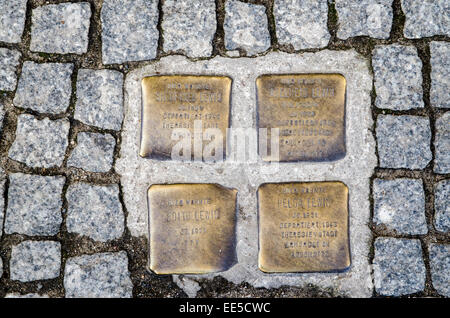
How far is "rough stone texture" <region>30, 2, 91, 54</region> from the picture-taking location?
1.62m

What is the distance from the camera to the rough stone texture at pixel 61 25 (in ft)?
5.30

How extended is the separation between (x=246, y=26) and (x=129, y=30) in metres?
0.57

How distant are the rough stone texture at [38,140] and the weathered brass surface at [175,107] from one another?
409 millimetres

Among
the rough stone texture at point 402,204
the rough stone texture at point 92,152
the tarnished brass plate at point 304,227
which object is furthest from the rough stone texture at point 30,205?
the rough stone texture at point 402,204

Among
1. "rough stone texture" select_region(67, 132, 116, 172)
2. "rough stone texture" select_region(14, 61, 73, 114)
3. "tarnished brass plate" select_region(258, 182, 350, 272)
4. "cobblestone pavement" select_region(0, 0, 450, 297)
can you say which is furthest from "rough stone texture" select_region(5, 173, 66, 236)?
"tarnished brass plate" select_region(258, 182, 350, 272)

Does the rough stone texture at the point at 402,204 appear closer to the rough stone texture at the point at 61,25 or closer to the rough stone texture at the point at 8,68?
the rough stone texture at the point at 61,25

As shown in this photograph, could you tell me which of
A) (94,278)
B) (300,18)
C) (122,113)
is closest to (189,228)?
(94,278)

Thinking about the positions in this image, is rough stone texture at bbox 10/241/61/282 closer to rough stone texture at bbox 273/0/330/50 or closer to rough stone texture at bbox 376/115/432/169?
rough stone texture at bbox 273/0/330/50

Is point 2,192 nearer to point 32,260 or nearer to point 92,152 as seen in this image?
point 32,260

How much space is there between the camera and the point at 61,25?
161 centimetres

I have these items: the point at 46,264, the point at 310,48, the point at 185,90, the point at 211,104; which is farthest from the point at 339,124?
the point at 46,264

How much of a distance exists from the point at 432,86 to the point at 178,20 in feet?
4.24

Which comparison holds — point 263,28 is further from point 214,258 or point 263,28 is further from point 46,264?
point 46,264
